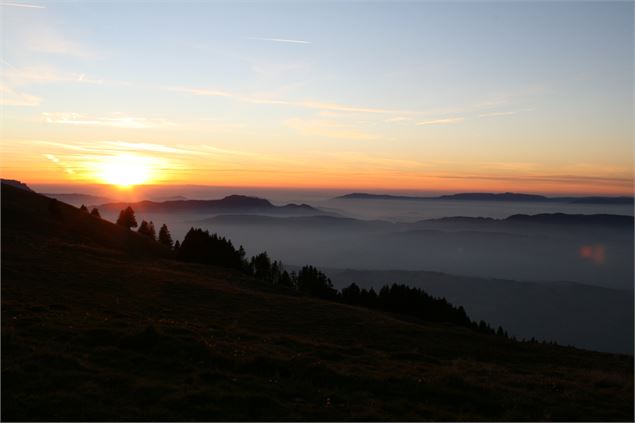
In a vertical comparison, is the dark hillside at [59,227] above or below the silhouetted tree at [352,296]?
above

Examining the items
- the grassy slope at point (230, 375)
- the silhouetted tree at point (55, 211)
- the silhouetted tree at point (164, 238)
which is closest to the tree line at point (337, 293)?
the silhouetted tree at point (55, 211)

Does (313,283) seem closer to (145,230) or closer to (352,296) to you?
(352,296)

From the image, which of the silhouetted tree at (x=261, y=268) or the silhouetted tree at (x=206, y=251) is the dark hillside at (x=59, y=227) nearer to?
the silhouetted tree at (x=206, y=251)

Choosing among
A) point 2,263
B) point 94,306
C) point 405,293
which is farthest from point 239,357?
point 405,293

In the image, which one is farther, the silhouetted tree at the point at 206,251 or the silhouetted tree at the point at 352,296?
the silhouetted tree at the point at 206,251

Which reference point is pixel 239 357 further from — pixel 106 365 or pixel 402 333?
pixel 402 333

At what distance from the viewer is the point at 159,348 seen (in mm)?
15016

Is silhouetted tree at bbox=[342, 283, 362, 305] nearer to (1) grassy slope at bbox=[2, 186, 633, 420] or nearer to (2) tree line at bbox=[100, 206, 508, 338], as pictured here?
(2) tree line at bbox=[100, 206, 508, 338]

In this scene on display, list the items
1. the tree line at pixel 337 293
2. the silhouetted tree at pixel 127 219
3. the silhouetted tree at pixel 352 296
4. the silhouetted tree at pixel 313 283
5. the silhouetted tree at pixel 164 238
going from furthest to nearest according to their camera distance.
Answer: the silhouetted tree at pixel 164 238
the silhouetted tree at pixel 127 219
the silhouetted tree at pixel 313 283
the silhouetted tree at pixel 352 296
the tree line at pixel 337 293

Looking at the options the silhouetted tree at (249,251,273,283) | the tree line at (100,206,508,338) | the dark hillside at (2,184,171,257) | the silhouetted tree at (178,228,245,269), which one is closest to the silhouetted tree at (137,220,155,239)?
the dark hillside at (2,184,171,257)

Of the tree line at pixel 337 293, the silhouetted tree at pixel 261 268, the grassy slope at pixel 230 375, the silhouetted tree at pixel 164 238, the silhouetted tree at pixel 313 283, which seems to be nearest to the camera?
the grassy slope at pixel 230 375

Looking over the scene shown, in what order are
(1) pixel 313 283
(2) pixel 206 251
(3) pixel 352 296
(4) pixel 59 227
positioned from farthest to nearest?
(1) pixel 313 283
(2) pixel 206 251
(3) pixel 352 296
(4) pixel 59 227

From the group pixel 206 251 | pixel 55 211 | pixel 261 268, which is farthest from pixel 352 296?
pixel 55 211

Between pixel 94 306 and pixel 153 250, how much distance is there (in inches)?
2087
